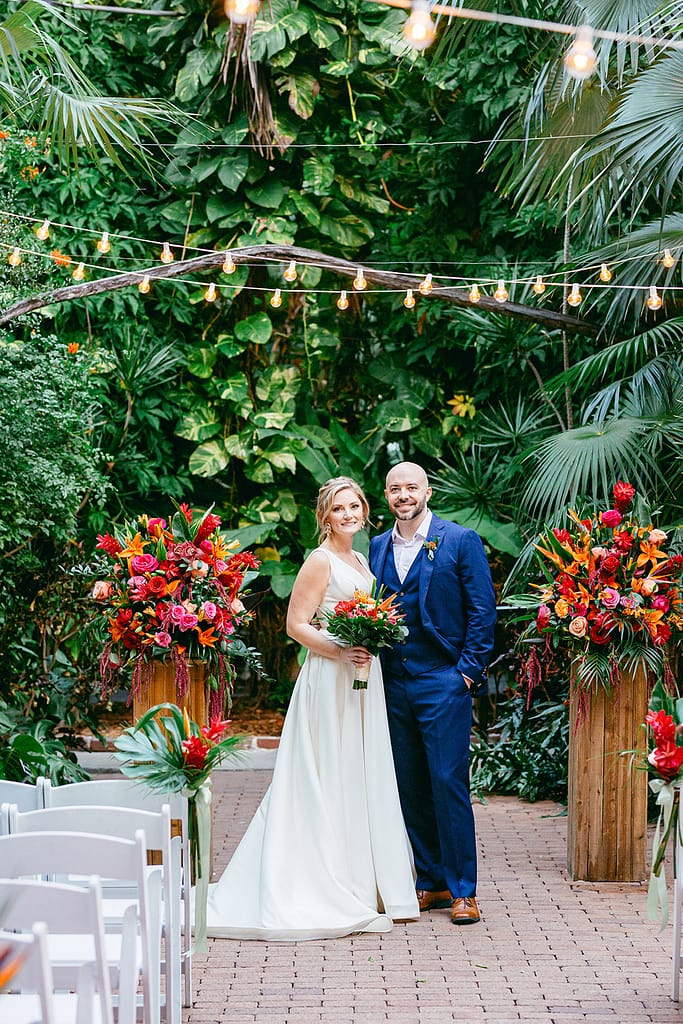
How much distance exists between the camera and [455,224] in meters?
11.0

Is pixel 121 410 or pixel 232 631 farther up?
pixel 121 410

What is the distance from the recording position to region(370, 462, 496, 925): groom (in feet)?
18.5

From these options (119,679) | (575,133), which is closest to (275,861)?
(119,679)

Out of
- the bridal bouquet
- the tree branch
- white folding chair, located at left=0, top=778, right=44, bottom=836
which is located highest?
the tree branch

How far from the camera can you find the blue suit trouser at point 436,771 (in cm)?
562

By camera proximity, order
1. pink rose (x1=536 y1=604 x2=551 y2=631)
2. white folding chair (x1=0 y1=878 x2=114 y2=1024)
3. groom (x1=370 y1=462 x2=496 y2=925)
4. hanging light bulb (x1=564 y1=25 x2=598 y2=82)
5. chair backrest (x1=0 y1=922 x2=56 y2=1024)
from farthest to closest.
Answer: pink rose (x1=536 y1=604 x2=551 y2=631)
groom (x1=370 y1=462 x2=496 y2=925)
hanging light bulb (x1=564 y1=25 x2=598 y2=82)
white folding chair (x1=0 y1=878 x2=114 y2=1024)
chair backrest (x1=0 y1=922 x2=56 y2=1024)

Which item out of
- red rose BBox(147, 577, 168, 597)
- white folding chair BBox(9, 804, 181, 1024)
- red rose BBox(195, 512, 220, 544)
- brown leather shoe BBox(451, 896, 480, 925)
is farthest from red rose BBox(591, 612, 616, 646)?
white folding chair BBox(9, 804, 181, 1024)

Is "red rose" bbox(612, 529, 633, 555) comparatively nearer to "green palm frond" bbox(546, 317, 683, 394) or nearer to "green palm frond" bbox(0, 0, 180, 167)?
"green palm frond" bbox(546, 317, 683, 394)

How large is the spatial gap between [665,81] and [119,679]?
494 centimetres

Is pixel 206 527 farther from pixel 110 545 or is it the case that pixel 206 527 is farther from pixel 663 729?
pixel 663 729

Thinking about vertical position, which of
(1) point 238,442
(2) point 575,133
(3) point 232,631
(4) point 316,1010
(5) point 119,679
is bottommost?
(4) point 316,1010

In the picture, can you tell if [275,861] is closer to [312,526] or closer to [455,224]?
[312,526]

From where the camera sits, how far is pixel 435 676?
18.9ft

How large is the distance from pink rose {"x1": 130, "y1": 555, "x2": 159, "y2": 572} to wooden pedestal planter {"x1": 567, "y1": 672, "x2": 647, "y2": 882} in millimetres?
2262
